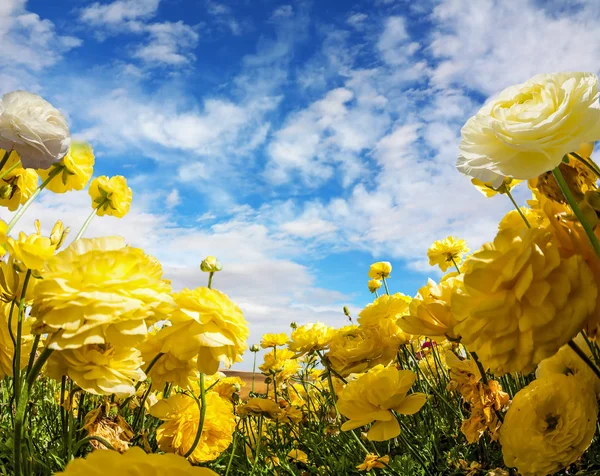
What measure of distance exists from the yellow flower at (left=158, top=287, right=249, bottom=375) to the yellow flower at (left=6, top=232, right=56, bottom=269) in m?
0.28

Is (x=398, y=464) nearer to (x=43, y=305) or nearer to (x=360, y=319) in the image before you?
(x=360, y=319)

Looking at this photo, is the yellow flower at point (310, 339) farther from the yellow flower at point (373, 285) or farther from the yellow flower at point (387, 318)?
the yellow flower at point (373, 285)

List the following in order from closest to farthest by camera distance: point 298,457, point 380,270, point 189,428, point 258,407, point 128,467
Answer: point 128,467
point 189,428
point 258,407
point 298,457
point 380,270

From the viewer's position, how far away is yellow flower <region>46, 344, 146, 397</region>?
920 millimetres

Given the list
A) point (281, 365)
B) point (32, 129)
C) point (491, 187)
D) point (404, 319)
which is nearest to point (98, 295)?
point (404, 319)

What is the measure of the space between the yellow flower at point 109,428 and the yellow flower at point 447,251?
2.46 m

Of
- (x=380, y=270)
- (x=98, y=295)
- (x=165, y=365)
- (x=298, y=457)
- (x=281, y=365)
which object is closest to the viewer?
(x=98, y=295)

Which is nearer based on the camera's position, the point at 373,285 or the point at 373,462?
the point at 373,462

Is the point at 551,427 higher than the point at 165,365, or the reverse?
the point at 165,365

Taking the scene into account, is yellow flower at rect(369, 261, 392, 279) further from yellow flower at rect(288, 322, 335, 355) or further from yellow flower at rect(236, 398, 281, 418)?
yellow flower at rect(236, 398, 281, 418)

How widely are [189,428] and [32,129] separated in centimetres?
102

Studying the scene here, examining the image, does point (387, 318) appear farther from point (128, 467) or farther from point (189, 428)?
point (128, 467)

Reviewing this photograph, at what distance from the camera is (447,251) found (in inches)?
130

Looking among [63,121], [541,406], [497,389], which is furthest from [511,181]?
[63,121]
